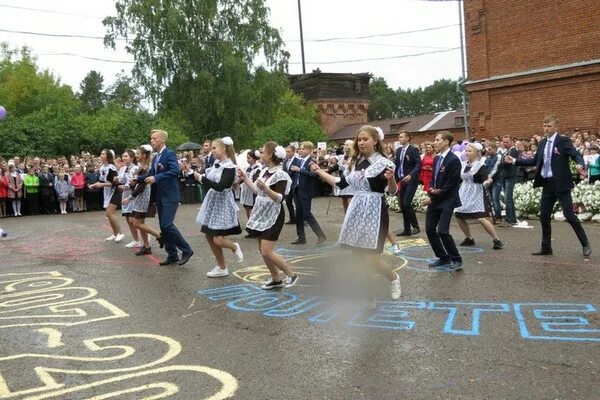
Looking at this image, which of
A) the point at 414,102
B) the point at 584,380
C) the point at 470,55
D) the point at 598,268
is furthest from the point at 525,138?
the point at 414,102

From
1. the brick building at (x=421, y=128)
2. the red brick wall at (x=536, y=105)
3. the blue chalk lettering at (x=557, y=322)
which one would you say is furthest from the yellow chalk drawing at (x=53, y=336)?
the brick building at (x=421, y=128)

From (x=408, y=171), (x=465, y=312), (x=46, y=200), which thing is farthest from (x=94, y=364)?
(x=46, y=200)

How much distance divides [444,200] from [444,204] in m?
0.06

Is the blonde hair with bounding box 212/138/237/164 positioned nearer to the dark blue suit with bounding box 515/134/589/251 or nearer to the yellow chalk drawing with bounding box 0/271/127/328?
the yellow chalk drawing with bounding box 0/271/127/328

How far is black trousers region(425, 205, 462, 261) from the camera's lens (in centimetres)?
807

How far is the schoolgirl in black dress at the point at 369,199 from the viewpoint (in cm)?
638

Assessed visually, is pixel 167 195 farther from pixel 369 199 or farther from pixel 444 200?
pixel 444 200

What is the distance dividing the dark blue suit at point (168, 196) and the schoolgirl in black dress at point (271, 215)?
6.82 ft

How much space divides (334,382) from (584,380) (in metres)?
1.67

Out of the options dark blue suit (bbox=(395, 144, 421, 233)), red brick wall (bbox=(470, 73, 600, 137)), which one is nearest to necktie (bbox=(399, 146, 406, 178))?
dark blue suit (bbox=(395, 144, 421, 233))

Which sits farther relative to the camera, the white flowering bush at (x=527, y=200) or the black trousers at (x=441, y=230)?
the white flowering bush at (x=527, y=200)

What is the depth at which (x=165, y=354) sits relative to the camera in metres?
5.00

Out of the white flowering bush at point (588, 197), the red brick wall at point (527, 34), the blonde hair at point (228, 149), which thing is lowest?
the white flowering bush at point (588, 197)

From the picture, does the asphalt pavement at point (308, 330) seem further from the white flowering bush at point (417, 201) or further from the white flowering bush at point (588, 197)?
the white flowering bush at point (417, 201)
